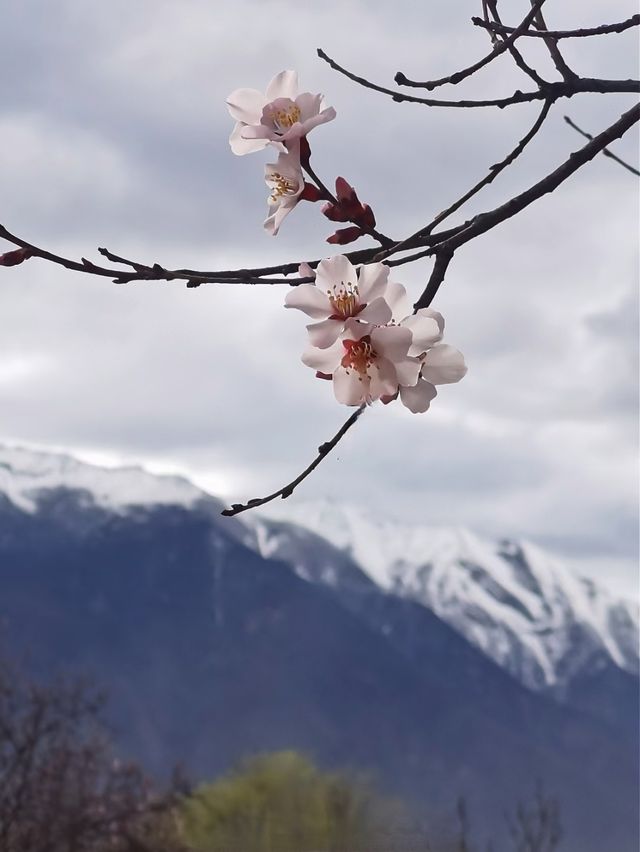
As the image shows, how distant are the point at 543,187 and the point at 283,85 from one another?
0.18 meters

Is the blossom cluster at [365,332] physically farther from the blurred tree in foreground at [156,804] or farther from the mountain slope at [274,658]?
the mountain slope at [274,658]

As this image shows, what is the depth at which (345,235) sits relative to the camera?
2.10ft

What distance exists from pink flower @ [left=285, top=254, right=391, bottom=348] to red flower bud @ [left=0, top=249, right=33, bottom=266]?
147mm

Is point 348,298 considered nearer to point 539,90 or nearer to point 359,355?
→ point 359,355

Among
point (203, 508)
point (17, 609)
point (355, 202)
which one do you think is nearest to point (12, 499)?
point (17, 609)

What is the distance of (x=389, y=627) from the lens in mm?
34031

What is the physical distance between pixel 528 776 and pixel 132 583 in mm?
13713

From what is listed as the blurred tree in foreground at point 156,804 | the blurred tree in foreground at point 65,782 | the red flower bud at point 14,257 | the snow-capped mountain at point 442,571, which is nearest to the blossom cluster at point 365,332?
the red flower bud at point 14,257

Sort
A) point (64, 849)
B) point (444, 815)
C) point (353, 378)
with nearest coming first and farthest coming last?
point (353, 378) < point (444, 815) < point (64, 849)

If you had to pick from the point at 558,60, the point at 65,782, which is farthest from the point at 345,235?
the point at 65,782

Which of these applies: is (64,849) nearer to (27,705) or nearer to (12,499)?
(27,705)

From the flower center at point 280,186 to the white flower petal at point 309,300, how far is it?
4.5 inches

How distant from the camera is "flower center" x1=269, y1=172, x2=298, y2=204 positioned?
0.66 meters

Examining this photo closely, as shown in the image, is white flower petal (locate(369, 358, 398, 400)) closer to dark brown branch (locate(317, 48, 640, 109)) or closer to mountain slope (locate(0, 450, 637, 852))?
dark brown branch (locate(317, 48, 640, 109))
